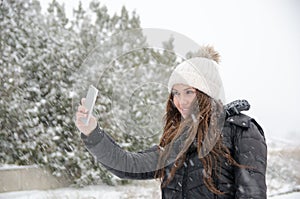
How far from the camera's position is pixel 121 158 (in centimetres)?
156

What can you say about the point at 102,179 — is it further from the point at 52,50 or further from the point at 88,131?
the point at 88,131

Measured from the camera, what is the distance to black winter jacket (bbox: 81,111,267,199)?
124 centimetres

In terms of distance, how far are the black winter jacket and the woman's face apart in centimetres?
15

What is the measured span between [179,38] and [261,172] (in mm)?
559

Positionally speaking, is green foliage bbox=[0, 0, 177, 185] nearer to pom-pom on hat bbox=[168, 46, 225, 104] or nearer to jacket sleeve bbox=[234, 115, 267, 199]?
pom-pom on hat bbox=[168, 46, 225, 104]

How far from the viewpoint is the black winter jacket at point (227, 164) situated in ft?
4.07

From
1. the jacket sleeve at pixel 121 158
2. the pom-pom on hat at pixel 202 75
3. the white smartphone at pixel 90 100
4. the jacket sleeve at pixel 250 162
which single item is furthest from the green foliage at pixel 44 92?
the jacket sleeve at pixel 250 162

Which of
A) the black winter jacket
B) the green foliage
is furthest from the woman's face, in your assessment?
the green foliage

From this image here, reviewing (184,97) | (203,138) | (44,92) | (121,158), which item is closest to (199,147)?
(203,138)

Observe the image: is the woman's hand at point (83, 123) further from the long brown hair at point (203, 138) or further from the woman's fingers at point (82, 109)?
the long brown hair at point (203, 138)

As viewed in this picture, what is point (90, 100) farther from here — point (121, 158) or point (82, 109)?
point (121, 158)

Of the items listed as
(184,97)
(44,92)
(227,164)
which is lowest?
(44,92)

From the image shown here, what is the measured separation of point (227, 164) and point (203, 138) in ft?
0.45

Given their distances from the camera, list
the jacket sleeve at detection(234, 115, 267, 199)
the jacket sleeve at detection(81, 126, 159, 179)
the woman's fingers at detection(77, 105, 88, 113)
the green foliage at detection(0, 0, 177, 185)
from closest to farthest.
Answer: the jacket sleeve at detection(234, 115, 267, 199), the woman's fingers at detection(77, 105, 88, 113), the jacket sleeve at detection(81, 126, 159, 179), the green foliage at detection(0, 0, 177, 185)
